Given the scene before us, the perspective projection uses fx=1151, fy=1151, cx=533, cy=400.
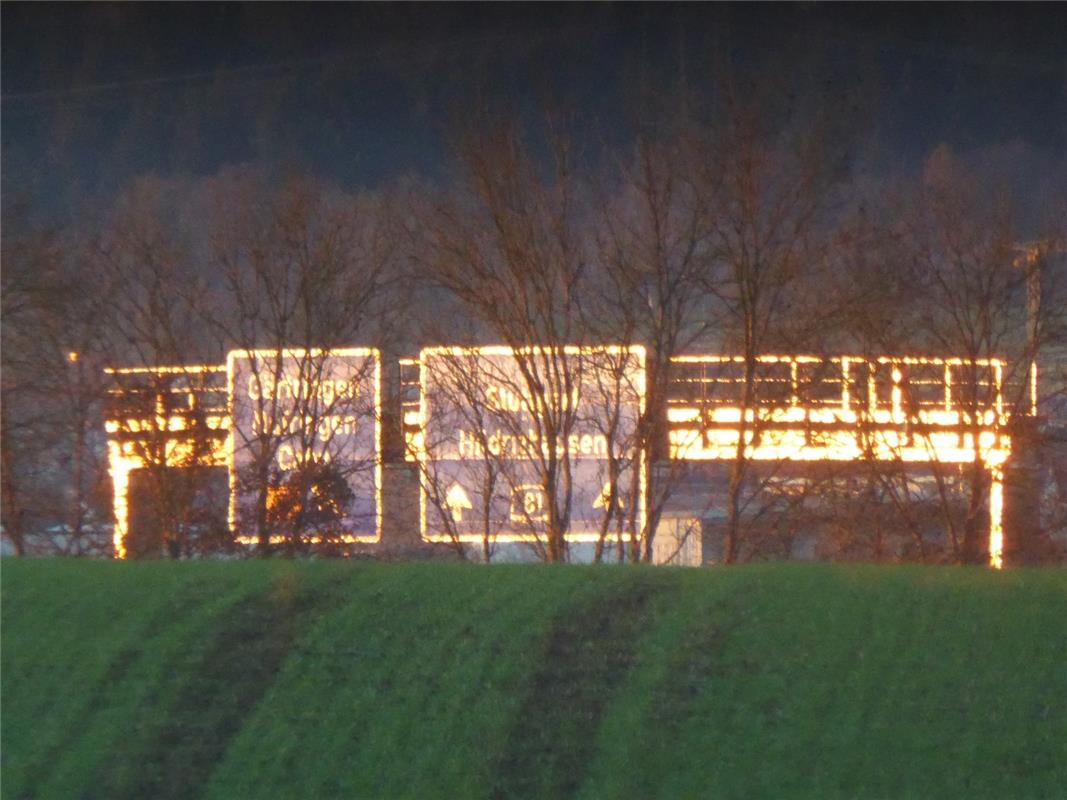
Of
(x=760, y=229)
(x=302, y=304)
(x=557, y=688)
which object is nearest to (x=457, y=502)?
(x=302, y=304)

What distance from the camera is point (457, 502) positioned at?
36.1ft

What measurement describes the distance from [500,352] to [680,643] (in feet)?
19.1

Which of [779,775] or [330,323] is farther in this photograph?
[330,323]

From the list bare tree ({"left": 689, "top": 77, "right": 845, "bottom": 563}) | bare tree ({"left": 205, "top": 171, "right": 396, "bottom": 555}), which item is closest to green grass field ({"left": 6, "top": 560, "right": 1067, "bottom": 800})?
bare tree ({"left": 689, "top": 77, "right": 845, "bottom": 563})

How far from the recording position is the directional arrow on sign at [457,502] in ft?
35.9

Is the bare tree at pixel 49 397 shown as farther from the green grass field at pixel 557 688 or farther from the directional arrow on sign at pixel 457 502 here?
the green grass field at pixel 557 688

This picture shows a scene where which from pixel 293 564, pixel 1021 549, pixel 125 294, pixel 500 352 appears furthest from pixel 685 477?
pixel 125 294

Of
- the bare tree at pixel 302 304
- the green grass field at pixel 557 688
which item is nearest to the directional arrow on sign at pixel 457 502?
the bare tree at pixel 302 304

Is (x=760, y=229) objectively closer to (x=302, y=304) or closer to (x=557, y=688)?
(x=302, y=304)

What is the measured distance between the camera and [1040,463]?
36.6ft

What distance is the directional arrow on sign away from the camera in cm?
1094

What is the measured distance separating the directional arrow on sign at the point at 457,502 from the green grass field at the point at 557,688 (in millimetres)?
5021

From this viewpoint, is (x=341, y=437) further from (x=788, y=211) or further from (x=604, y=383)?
(x=788, y=211)

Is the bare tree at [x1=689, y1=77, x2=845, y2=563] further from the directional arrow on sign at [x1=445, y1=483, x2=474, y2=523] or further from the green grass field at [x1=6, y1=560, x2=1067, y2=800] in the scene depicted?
the green grass field at [x1=6, y1=560, x2=1067, y2=800]
